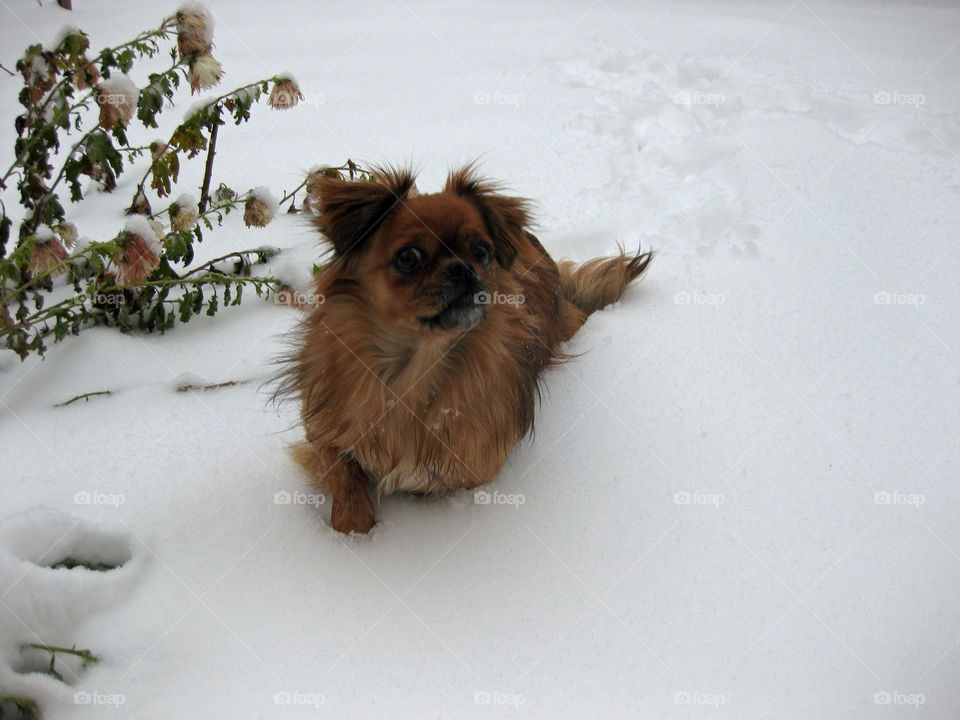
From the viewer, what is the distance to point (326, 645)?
196cm

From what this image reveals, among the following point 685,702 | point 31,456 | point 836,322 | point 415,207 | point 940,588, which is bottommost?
point 685,702

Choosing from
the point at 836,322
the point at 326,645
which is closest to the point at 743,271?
the point at 836,322

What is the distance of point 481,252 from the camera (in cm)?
212

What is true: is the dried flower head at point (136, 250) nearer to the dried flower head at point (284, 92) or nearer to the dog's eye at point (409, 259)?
the dog's eye at point (409, 259)

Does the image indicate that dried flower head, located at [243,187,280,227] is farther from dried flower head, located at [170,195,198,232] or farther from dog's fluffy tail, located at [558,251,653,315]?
dog's fluffy tail, located at [558,251,653,315]

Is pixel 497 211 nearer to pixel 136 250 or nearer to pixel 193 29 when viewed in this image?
pixel 136 250

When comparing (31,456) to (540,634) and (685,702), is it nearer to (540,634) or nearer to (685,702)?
(540,634)

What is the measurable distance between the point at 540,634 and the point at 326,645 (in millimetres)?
610

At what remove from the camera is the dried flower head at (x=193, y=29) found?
2.41 m

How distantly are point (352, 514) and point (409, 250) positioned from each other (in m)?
0.88

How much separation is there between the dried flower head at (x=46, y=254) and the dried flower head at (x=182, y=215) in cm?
46

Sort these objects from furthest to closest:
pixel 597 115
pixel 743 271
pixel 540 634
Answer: pixel 597 115
pixel 743 271
pixel 540 634

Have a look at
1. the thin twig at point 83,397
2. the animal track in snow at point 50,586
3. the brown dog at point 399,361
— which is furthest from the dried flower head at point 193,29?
the animal track in snow at point 50,586

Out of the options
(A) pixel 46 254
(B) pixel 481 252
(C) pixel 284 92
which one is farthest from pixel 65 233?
(B) pixel 481 252
